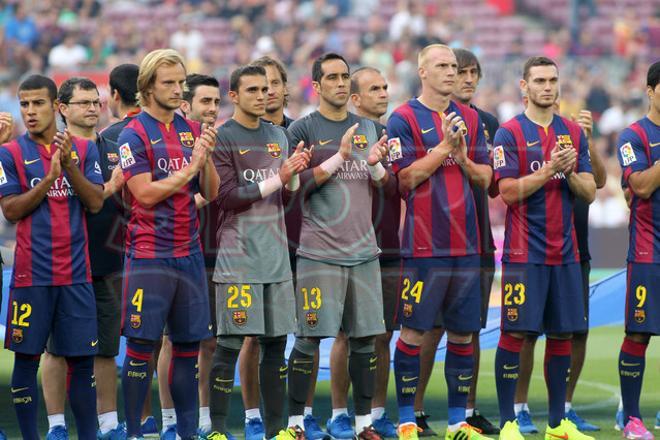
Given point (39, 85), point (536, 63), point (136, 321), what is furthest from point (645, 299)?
point (39, 85)

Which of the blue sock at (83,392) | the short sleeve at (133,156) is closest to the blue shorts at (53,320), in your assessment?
the blue sock at (83,392)

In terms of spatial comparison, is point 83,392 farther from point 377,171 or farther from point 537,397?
point 537,397

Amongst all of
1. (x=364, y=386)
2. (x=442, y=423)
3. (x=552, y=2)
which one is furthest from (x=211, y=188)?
(x=552, y=2)

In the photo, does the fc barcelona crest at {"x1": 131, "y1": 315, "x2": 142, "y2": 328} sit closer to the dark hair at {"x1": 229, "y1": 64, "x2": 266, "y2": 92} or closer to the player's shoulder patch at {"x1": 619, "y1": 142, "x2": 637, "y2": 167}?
the dark hair at {"x1": 229, "y1": 64, "x2": 266, "y2": 92}

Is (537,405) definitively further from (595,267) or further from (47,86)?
(595,267)

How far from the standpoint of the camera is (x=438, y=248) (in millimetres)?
7375

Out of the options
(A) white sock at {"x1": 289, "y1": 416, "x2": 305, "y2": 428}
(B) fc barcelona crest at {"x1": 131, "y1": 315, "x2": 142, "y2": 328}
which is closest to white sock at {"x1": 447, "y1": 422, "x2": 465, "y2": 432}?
(A) white sock at {"x1": 289, "y1": 416, "x2": 305, "y2": 428}

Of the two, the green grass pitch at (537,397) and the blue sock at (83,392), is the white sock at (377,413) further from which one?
the blue sock at (83,392)

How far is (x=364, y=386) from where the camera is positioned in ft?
24.2

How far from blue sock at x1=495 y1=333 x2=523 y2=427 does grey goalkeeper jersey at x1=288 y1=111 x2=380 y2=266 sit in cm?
96

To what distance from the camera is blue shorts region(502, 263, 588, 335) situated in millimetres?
7352

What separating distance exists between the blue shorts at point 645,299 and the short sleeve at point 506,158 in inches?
41.1

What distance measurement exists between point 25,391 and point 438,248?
2477mm

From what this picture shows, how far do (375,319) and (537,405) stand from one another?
234cm
